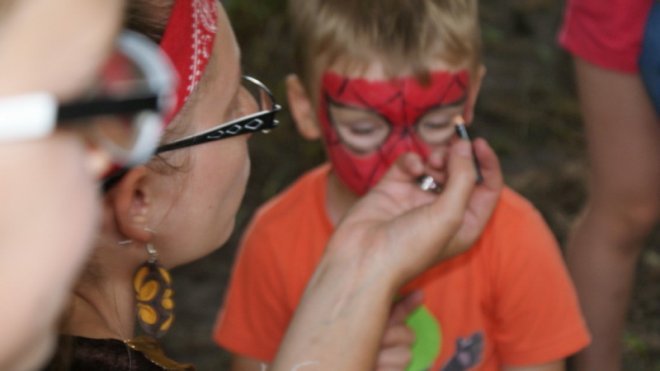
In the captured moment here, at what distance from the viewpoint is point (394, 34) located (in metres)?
2.41

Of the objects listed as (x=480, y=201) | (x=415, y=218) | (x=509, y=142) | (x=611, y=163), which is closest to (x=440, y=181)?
(x=480, y=201)

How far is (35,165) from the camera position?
0.92 m

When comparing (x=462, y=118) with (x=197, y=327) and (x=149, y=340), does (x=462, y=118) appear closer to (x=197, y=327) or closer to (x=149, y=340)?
(x=149, y=340)

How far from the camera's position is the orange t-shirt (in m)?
2.41

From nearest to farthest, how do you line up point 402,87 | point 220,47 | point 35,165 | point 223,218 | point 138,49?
point 35,165 → point 138,49 → point 220,47 → point 223,218 → point 402,87

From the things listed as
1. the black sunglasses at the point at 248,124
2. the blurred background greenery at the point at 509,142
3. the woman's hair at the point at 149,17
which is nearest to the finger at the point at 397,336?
the black sunglasses at the point at 248,124

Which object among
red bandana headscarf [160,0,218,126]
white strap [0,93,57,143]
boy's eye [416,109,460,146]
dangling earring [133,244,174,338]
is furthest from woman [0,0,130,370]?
boy's eye [416,109,460,146]

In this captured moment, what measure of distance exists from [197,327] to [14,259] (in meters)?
2.76

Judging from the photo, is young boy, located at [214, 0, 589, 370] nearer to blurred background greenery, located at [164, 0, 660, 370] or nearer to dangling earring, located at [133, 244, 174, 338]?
dangling earring, located at [133, 244, 174, 338]

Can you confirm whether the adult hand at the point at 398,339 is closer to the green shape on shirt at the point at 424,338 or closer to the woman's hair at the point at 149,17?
the green shape on shirt at the point at 424,338

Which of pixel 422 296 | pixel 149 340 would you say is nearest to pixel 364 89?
pixel 422 296

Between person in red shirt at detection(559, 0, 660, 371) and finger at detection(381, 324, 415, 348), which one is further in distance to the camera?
person in red shirt at detection(559, 0, 660, 371)

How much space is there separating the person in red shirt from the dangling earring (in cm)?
136

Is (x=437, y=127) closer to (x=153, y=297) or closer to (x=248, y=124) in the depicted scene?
(x=248, y=124)
